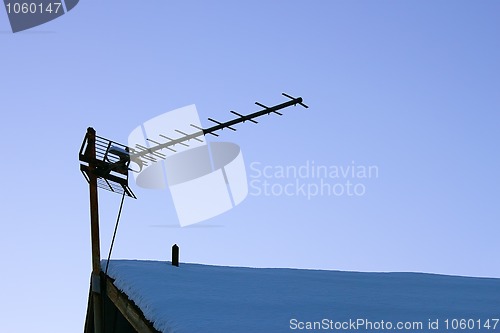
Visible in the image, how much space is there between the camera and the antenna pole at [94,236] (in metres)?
10.7

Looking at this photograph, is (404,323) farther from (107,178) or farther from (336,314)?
(107,178)

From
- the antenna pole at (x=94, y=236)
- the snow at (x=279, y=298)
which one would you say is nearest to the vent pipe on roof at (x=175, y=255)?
the snow at (x=279, y=298)

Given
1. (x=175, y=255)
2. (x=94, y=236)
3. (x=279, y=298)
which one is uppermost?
(x=94, y=236)

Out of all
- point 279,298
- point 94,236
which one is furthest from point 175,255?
point 279,298

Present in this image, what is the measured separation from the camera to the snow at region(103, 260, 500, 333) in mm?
7043

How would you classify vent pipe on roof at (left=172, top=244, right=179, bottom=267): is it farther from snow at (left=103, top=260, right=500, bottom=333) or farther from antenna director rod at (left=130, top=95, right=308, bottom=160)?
antenna director rod at (left=130, top=95, right=308, bottom=160)

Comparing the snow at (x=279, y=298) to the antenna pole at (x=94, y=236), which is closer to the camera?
the snow at (x=279, y=298)

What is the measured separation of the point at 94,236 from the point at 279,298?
3.87 m

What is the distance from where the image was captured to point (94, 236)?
11.0 m

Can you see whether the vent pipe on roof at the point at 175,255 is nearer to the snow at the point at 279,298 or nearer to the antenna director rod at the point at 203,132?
the snow at the point at 279,298

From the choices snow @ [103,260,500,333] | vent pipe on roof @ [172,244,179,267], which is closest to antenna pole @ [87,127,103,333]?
snow @ [103,260,500,333]

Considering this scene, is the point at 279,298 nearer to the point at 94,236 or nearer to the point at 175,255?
the point at 175,255

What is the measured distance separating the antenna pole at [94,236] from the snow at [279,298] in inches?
16.8

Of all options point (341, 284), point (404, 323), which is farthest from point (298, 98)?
point (404, 323)
